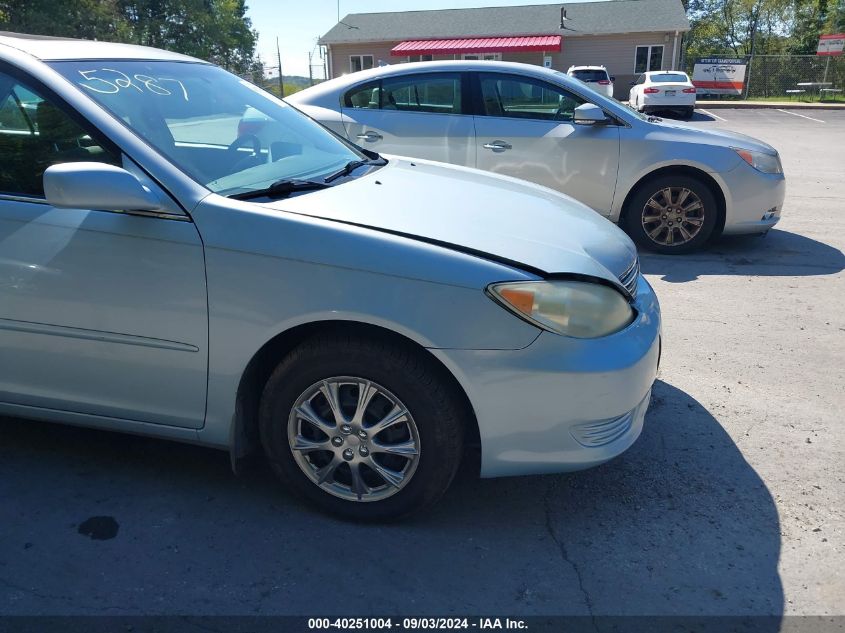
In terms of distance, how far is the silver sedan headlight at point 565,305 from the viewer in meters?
2.48

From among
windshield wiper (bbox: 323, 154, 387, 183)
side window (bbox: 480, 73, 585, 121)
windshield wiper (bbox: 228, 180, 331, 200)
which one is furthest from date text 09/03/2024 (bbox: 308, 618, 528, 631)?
side window (bbox: 480, 73, 585, 121)

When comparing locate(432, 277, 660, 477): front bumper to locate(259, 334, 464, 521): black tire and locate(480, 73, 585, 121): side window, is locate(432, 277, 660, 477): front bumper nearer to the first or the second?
locate(259, 334, 464, 521): black tire

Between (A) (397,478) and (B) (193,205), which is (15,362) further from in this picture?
(A) (397,478)

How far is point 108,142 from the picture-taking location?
2727mm

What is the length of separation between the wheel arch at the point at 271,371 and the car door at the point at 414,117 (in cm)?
427

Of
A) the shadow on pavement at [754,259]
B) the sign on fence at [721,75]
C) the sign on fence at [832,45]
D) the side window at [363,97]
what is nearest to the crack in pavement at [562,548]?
the shadow on pavement at [754,259]

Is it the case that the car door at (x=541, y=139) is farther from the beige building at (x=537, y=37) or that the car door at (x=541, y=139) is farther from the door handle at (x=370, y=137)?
the beige building at (x=537, y=37)

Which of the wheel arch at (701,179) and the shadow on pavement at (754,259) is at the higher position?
the wheel arch at (701,179)

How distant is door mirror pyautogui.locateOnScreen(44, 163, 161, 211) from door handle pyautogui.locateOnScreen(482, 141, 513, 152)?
4514 mm

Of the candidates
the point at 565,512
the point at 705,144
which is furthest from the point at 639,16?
the point at 565,512

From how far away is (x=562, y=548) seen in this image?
269 centimetres

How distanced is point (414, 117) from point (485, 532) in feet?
15.7

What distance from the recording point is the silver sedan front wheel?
2617mm

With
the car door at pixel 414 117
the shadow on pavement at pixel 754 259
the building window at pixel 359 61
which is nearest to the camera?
the shadow on pavement at pixel 754 259
